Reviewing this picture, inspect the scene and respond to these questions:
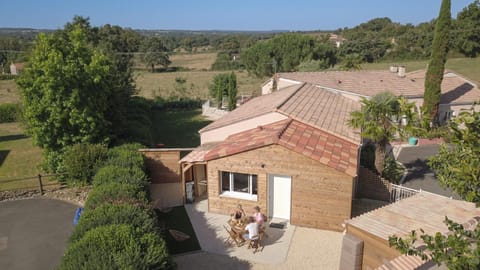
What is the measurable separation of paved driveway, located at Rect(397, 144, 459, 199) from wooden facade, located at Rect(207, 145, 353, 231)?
619cm

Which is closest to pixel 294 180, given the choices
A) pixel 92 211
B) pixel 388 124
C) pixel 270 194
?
pixel 270 194

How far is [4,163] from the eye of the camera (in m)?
27.8

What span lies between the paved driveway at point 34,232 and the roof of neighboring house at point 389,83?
23871mm

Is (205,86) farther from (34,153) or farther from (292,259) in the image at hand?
(292,259)

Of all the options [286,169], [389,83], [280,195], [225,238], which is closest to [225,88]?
A: [389,83]

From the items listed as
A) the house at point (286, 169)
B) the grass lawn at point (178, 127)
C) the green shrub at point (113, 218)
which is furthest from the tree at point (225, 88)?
the green shrub at point (113, 218)

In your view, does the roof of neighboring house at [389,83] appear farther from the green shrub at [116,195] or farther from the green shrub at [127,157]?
the green shrub at [116,195]

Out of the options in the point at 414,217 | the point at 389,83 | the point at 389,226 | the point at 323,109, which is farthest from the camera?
the point at 389,83

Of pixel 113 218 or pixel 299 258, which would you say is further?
pixel 299 258

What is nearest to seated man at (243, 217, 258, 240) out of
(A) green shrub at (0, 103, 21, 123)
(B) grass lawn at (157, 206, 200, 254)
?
(B) grass lawn at (157, 206, 200, 254)

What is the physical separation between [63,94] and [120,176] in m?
7.64

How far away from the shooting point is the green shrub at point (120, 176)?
15530mm

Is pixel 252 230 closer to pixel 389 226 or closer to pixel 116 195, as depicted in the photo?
pixel 389 226

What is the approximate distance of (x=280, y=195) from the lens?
17.1 m
